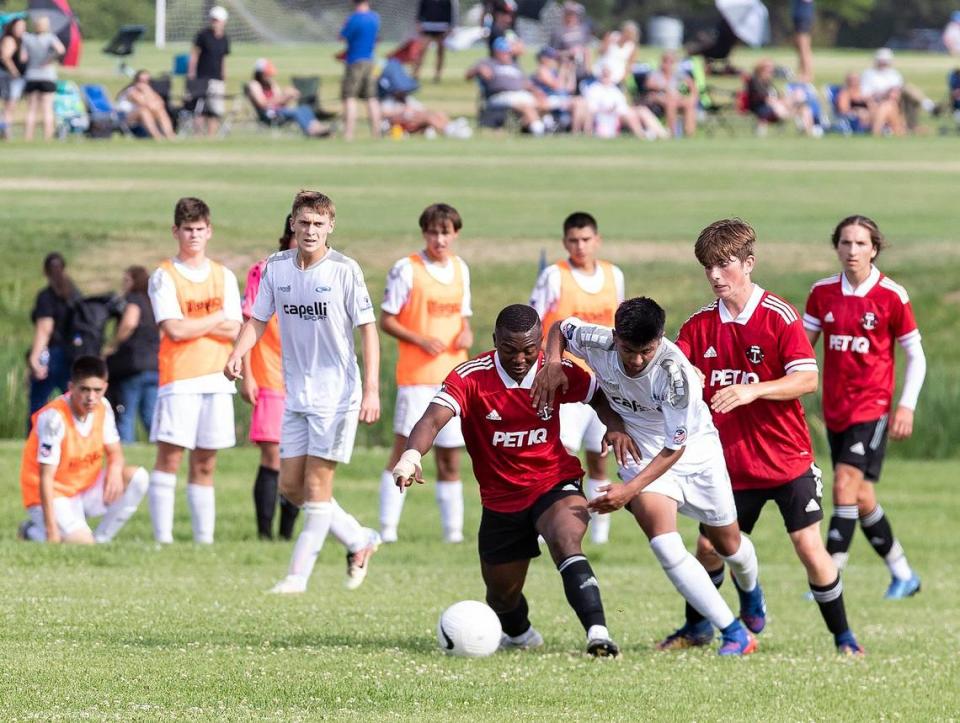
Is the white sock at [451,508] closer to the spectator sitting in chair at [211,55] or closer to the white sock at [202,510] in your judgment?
the white sock at [202,510]

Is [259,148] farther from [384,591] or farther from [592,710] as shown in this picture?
[592,710]

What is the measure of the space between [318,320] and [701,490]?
252 centimetres

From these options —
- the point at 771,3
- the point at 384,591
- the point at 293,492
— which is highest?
the point at 771,3

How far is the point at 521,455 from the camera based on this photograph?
8.73m

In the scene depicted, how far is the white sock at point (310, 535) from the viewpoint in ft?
34.6

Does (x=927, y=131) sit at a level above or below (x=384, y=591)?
above

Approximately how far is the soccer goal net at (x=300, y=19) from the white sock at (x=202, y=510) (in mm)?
55467

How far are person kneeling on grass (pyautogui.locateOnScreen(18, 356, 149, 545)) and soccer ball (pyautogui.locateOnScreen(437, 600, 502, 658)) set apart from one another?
5148 millimetres

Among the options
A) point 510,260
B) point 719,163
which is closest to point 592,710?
point 510,260

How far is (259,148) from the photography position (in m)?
36.8

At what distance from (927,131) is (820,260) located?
21.6 metres

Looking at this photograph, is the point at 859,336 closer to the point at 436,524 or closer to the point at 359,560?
the point at 359,560

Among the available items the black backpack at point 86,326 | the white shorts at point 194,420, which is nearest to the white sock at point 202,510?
the white shorts at point 194,420

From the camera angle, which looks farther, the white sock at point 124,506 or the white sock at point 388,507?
the white sock at point 388,507
